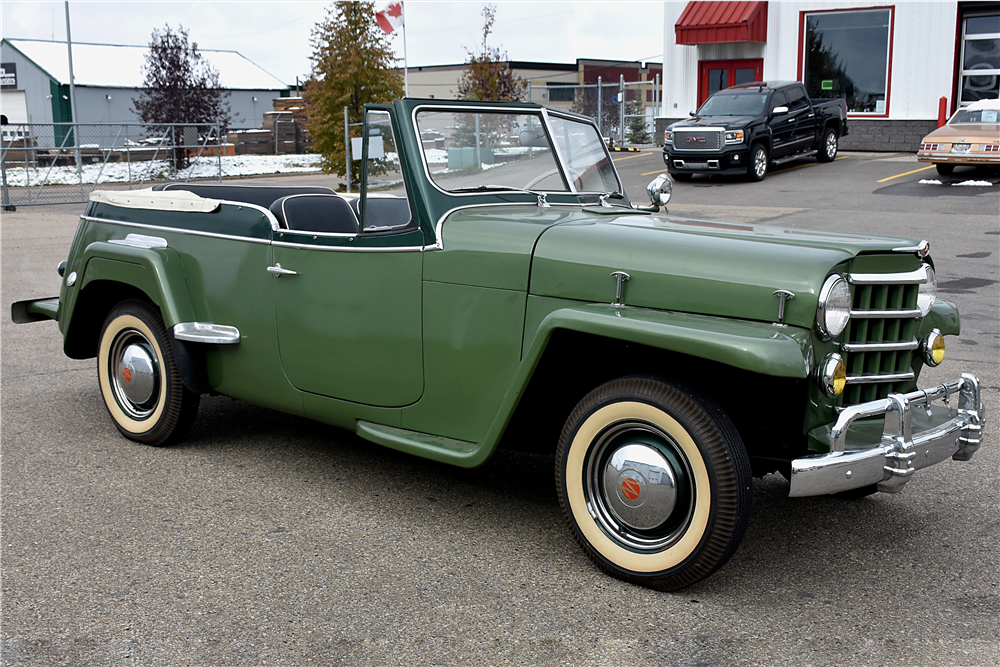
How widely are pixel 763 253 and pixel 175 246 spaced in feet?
9.77

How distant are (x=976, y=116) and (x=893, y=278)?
52.9 ft

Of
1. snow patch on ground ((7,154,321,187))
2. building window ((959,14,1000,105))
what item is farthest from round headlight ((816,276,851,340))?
building window ((959,14,1000,105))

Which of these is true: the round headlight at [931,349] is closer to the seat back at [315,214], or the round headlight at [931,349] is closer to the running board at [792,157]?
the seat back at [315,214]

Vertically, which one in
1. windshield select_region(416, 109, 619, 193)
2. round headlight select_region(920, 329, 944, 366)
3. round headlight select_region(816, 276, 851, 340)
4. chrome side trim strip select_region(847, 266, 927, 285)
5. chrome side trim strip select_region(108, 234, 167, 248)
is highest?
windshield select_region(416, 109, 619, 193)

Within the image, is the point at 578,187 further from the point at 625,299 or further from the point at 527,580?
the point at 527,580

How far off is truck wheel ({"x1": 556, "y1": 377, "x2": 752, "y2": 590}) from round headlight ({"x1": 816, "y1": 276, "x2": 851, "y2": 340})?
17.1 inches

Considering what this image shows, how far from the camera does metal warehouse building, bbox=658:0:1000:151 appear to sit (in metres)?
20.5

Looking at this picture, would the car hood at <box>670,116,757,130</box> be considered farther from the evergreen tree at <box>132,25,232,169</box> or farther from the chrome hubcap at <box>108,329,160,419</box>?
the evergreen tree at <box>132,25,232,169</box>

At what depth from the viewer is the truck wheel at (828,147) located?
19.8m

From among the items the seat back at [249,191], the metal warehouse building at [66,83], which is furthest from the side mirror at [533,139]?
the metal warehouse building at [66,83]

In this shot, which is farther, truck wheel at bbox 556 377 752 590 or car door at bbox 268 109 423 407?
car door at bbox 268 109 423 407

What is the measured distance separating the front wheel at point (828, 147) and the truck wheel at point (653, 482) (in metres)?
18.3

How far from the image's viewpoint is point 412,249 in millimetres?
3729

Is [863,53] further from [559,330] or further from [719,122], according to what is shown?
[559,330]
